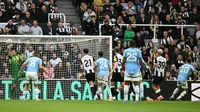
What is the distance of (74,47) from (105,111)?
357 inches

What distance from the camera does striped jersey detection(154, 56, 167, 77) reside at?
26188mm

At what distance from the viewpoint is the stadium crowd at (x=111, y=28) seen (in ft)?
88.5

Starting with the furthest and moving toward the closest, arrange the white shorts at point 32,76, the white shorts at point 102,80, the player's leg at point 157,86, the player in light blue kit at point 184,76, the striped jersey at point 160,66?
the striped jersey at point 160,66 < the player in light blue kit at point 184,76 < the player's leg at point 157,86 < the white shorts at point 102,80 < the white shorts at point 32,76

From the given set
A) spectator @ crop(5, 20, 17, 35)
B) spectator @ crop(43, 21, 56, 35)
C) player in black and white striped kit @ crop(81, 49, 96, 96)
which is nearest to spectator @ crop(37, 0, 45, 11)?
spectator @ crop(43, 21, 56, 35)

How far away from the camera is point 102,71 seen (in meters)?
24.6

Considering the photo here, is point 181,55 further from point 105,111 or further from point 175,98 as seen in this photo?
point 105,111

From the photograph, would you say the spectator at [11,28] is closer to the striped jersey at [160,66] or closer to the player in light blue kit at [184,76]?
the striped jersey at [160,66]

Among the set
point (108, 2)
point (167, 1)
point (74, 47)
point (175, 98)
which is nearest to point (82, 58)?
point (74, 47)

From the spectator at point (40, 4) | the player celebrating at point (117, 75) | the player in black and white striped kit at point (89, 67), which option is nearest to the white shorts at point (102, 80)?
the player in black and white striped kit at point (89, 67)

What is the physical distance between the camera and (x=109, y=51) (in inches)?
1068

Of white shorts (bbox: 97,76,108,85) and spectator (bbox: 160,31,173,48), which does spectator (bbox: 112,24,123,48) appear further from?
white shorts (bbox: 97,76,108,85)

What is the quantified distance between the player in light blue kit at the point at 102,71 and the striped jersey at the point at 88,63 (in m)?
0.48

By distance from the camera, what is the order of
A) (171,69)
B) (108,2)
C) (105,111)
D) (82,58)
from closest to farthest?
(105,111) → (82,58) → (171,69) → (108,2)

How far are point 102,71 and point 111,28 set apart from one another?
5.49 meters
